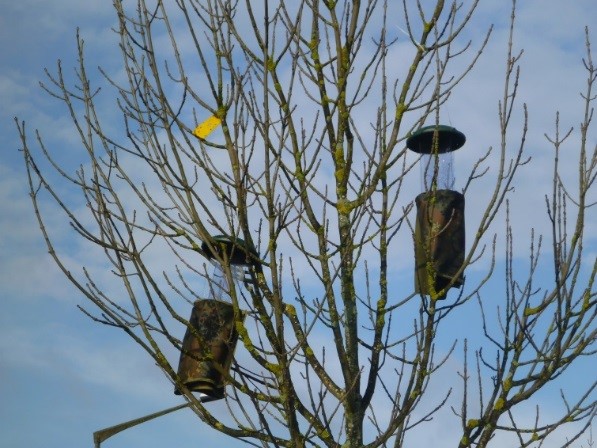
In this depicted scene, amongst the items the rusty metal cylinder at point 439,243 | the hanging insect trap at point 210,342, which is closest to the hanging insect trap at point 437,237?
the rusty metal cylinder at point 439,243

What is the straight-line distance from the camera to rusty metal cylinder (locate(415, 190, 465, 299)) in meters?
4.84

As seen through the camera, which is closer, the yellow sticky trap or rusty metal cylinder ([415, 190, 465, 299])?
rusty metal cylinder ([415, 190, 465, 299])

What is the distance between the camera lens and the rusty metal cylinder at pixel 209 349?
4770 mm

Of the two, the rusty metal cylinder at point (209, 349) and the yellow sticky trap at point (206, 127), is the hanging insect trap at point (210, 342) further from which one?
the yellow sticky trap at point (206, 127)

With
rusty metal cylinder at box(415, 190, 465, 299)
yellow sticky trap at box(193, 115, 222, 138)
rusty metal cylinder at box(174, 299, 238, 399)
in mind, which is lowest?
rusty metal cylinder at box(174, 299, 238, 399)

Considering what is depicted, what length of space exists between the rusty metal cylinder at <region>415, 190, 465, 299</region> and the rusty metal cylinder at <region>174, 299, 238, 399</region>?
99 cm

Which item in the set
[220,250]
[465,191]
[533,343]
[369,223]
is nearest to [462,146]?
[465,191]

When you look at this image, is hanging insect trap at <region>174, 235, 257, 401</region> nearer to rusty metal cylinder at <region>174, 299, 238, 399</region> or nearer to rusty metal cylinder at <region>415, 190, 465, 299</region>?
rusty metal cylinder at <region>174, 299, 238, 399</region>

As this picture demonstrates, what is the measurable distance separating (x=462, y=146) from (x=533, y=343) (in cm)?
114

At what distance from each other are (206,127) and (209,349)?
→ 1144 mm

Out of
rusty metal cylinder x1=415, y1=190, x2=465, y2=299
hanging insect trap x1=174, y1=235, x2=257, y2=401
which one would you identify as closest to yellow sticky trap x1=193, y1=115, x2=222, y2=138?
hanging insect trap x1=174, y1=235, x2=257, y2=401

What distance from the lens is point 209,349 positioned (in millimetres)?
4781

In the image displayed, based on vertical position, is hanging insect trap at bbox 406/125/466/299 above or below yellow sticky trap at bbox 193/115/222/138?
below

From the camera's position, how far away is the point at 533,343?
495 cm
